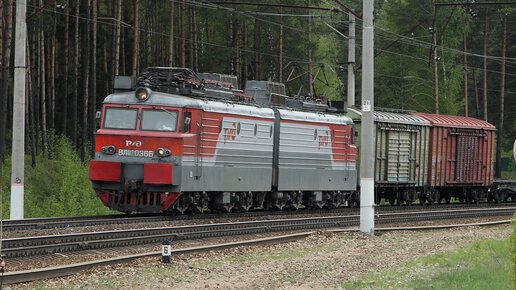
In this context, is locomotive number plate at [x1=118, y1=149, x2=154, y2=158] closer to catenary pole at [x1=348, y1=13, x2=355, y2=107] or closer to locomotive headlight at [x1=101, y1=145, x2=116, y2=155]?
locomotive headlight at [x1=101, y1=145, x2=116, y2=155]

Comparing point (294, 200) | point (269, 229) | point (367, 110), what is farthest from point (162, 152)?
point (294, 200)

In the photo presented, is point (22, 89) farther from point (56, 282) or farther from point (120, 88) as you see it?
point (56, 282)

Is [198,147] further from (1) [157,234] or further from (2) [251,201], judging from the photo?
(1) [157,234]

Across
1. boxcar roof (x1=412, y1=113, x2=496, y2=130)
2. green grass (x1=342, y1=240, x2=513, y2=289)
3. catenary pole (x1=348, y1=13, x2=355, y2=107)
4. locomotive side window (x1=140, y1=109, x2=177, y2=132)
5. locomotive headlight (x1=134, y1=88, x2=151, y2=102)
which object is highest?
catenary pole (x1=348, y1=13, x2=355, y2=107)

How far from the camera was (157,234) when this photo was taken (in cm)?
1680

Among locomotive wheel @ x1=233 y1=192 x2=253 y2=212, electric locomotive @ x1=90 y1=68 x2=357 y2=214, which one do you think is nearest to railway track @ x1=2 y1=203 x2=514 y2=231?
electric locomotive @ x1=90 y1=68 x2=357 y2=214

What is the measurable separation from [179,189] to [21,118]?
16.0 ft

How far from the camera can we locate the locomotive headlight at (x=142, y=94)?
2058 cm

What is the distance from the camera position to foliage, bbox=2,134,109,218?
29062 millimetres

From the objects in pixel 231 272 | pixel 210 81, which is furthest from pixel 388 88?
pixel 231 272

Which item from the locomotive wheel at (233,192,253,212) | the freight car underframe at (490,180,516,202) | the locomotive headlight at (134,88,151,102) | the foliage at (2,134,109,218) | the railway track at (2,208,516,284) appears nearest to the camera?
the railway track at (2,208,516,284)

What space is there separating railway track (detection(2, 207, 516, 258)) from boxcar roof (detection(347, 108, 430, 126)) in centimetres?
617

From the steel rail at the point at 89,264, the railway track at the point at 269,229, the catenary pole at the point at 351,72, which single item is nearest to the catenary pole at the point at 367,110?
the railway track at the point at 269,229

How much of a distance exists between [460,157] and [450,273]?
23.6 m
